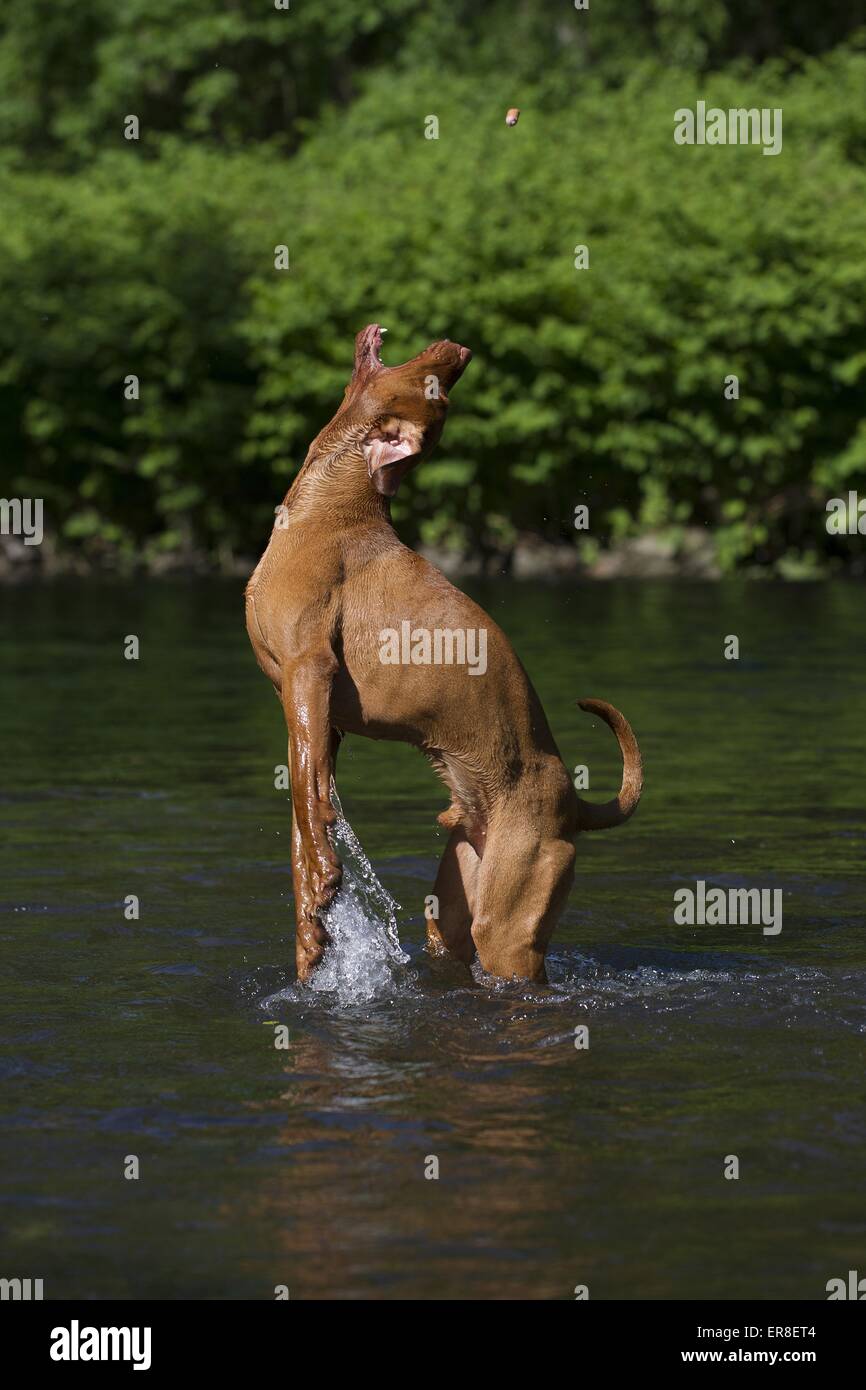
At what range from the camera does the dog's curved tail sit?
24.5 feet

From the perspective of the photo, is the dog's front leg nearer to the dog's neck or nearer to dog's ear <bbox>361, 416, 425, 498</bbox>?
the dog's neck

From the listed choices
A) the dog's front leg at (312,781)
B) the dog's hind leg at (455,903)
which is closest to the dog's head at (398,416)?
the dog's front leg at (312,781)

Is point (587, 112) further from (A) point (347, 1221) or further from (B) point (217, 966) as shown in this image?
(A) point (347, 1221)

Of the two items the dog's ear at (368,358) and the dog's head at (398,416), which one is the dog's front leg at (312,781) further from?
the dog's ear at (368,358)

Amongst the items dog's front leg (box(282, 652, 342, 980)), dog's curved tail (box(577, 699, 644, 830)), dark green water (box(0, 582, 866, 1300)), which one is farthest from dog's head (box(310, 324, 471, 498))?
dark green water (box(0, 582, 866, 1300))

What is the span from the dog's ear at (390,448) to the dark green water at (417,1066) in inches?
70.7

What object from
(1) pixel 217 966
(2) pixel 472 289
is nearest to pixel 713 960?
(1) pixel 217 966

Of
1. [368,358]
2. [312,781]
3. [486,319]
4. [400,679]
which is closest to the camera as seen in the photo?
[312,781]

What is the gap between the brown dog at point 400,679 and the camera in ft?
22.2

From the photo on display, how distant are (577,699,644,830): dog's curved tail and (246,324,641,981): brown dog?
69mm

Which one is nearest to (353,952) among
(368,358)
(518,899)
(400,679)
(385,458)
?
(518,899)

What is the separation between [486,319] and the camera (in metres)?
32.4

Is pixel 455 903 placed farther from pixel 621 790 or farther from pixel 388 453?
pixel 388 453

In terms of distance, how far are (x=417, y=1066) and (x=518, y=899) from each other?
2.86ft
